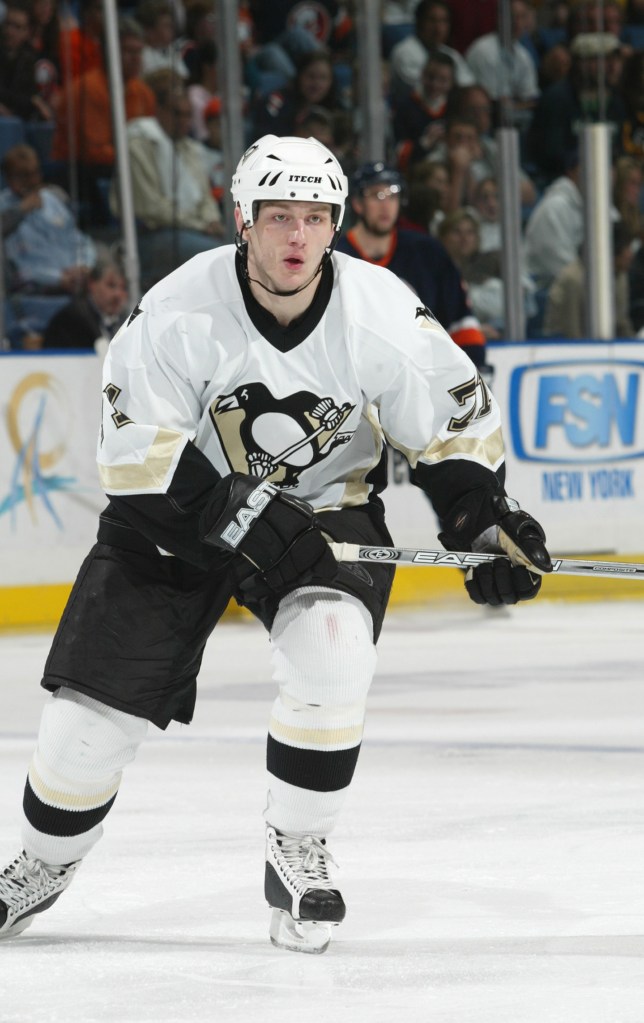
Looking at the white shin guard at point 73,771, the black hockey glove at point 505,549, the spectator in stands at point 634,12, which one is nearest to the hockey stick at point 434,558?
the black hockey glove at point 505,549

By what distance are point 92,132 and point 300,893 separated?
4.24 metres

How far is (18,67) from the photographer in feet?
20.6

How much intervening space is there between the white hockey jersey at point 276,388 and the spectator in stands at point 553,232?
163 inches

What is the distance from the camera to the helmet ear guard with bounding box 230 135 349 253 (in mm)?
2354

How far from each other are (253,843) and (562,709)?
1448 mm

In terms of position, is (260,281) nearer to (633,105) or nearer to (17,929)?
(17,929)

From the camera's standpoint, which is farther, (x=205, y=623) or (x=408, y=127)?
(x=408, y=127)

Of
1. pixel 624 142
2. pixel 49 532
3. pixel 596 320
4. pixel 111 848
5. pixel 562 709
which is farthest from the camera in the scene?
pixel 624 142

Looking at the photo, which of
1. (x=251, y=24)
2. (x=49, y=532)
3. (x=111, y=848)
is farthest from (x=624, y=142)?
(x=111, y=848)

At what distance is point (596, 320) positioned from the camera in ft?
20.9

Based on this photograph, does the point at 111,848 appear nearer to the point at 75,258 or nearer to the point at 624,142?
the point at 75,258

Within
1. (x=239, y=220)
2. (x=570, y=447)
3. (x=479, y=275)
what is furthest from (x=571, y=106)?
(x=239, y=220)

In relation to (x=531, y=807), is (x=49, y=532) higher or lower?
lower

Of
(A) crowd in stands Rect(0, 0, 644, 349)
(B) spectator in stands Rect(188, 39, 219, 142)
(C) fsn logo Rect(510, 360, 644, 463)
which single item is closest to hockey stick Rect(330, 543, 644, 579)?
(A) crowd in stands Rect(0, 0, 644, 349)
